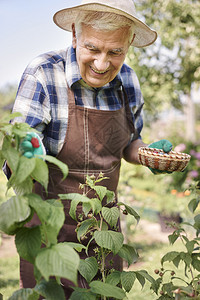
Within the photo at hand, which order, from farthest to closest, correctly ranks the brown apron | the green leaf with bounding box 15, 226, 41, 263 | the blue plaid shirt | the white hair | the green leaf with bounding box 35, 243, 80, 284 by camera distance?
the brown apron, the blue plaid shirt, the white hair, the green leaf with bounding box 15, 226, 41, 263, the green leaf with bounding box 35, 243, 80, 284

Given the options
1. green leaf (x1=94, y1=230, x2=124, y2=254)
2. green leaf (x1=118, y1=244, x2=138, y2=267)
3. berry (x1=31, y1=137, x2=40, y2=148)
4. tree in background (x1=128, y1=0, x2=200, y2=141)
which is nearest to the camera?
berry (x1=31, y1=137, x2=40, y2=148)

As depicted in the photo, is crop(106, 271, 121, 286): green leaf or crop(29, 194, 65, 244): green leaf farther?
crop(106, 271, 121, 286): green leaf

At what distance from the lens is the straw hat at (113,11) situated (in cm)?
154

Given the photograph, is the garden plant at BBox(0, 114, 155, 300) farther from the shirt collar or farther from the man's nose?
the shirt collar

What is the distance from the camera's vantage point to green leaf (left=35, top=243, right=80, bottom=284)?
85cm

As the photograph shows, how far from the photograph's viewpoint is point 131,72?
84.6 inches

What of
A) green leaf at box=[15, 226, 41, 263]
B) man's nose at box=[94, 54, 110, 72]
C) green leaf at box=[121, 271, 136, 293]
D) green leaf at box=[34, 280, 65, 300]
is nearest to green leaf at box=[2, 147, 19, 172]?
green leaf at box=[15, 226, 41, 263]

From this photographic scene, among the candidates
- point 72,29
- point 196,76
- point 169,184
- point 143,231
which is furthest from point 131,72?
point 169,184

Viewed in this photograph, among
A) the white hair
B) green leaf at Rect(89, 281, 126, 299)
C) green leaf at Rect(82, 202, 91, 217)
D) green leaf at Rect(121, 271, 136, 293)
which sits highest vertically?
the white hair

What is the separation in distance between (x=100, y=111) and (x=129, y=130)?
0.27 m

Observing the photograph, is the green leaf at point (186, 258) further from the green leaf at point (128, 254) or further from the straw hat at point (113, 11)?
the straw hat at point (113, 11)

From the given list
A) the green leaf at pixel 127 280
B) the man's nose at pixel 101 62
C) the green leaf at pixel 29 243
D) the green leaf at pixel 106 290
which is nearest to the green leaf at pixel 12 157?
the green leaf at pixel 29 243

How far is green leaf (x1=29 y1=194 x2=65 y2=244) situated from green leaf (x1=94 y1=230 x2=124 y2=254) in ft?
0.93

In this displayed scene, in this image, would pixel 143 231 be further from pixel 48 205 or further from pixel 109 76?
pixel 48 205
